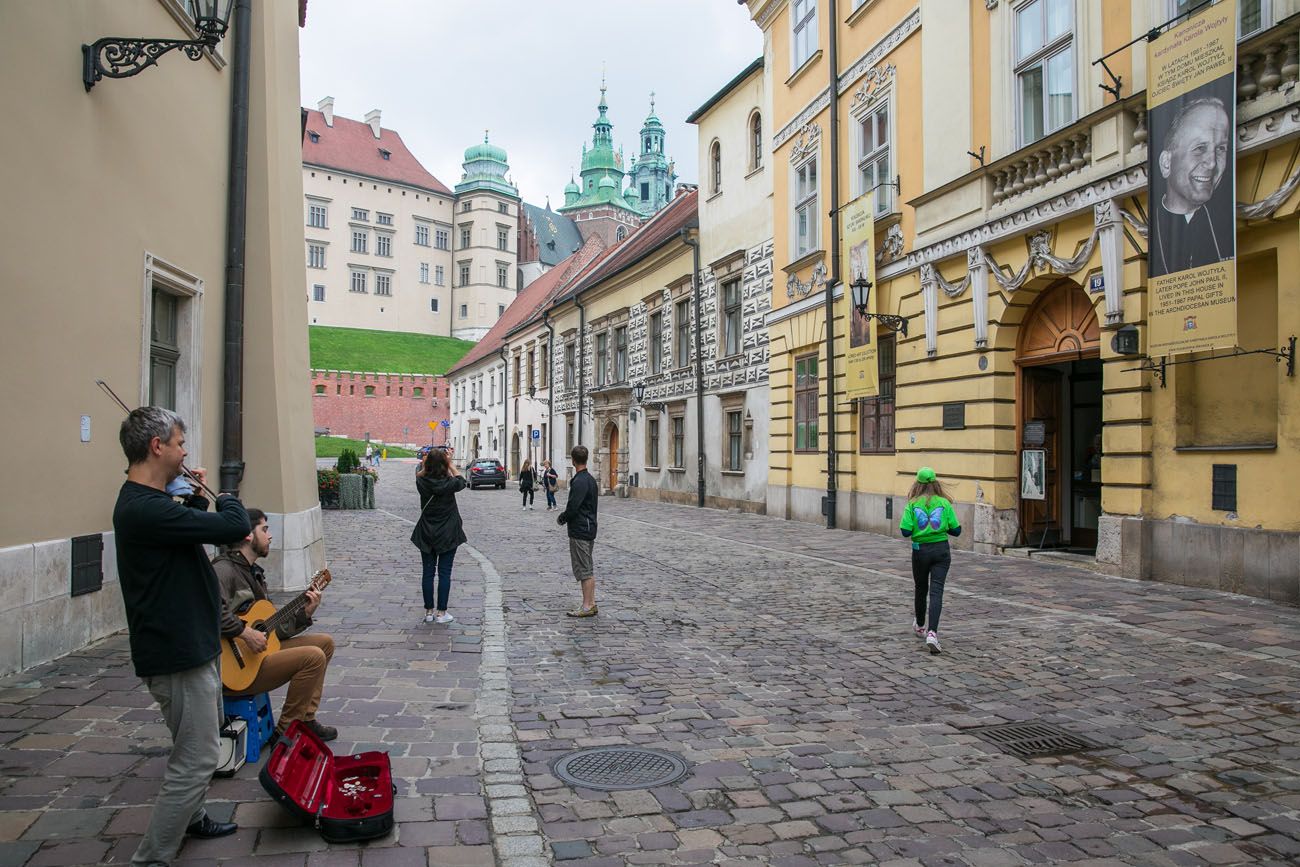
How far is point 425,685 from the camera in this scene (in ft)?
21.3

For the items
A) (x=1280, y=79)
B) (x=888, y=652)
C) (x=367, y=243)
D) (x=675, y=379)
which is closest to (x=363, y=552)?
(x=888, y=652)

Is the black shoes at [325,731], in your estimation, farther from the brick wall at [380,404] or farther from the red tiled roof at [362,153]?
the red tiled roof at [362,153]

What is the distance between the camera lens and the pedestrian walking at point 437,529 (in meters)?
8.98

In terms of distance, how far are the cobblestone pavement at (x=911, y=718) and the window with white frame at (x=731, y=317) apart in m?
15.3

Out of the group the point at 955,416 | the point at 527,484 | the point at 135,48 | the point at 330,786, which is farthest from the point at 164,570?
the point at 527,484

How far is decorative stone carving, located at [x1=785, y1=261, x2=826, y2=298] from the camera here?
20203 millimetres

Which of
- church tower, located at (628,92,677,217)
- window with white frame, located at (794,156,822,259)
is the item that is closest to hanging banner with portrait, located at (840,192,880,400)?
window with white frame, located at (794,156,822,259)

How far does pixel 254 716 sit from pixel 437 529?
14.5ft

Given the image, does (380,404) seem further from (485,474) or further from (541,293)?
(485,474)

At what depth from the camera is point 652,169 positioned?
124125 mm

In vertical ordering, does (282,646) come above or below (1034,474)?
below

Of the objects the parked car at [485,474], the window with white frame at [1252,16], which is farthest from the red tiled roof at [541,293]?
the window with white frame at [1252,16]

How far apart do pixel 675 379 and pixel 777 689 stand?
23701mm

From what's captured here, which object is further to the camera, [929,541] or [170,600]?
[929,541]
